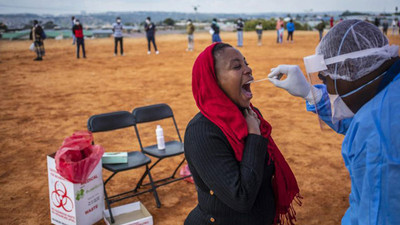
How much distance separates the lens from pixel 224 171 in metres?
1.89

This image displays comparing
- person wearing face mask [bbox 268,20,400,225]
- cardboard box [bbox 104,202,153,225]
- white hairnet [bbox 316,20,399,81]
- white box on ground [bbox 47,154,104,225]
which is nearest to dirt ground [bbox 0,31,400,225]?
cardboard box [bbox 104,202,153,225]

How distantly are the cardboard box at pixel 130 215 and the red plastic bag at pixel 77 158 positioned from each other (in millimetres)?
584

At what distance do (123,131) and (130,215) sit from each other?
11.0 feet

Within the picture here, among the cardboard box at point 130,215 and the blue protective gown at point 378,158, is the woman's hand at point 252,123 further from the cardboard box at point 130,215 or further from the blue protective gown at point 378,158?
the cardboard box at point 130,215

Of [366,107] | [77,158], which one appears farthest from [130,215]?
[366,107]

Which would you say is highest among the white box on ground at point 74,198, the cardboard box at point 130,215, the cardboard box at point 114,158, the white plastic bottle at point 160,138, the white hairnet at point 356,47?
the white hairnet at point 356,47

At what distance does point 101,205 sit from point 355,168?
10.3ft

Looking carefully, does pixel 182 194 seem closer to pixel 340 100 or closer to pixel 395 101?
pixel 340 100

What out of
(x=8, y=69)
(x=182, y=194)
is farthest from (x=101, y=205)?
(x=8, y=69)

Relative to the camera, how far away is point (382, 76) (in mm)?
1771

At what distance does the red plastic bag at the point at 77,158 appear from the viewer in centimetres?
359

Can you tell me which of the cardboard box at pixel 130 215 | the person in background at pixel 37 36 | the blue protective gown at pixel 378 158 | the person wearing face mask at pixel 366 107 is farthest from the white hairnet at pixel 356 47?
the person in background at pixel 37 36

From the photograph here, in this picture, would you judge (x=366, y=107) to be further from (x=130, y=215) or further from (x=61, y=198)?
(x=61, y=198)

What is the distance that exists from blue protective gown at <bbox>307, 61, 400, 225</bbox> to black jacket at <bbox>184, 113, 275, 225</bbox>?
50cm
